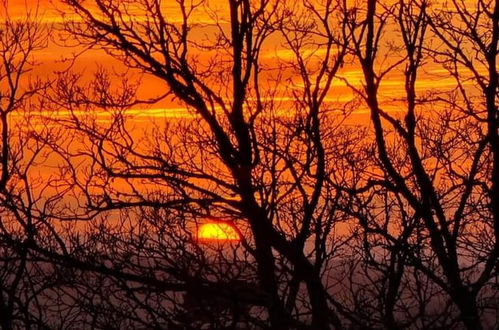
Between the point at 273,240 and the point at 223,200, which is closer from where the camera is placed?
the point at 273,240

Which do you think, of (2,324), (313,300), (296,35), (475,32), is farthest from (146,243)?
(2,324)

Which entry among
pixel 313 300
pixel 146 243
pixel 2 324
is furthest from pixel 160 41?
pixel 2 324

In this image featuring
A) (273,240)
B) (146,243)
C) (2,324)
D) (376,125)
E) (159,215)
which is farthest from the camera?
(2,324)

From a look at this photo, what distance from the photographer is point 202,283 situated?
11188 millimetres

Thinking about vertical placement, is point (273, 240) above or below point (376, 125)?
below

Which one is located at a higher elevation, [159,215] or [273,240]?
[159,215]

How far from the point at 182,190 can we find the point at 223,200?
140 centimetres

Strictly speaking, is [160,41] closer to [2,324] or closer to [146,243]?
[146,243]

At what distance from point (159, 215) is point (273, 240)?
5631mm

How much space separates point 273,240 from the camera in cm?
1262

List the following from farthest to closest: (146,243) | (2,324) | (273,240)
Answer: (2,324)
(146,243)
(273,240)

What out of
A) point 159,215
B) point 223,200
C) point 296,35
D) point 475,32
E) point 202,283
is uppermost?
point 296,35

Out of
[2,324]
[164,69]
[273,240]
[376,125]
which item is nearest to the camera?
[273,240]

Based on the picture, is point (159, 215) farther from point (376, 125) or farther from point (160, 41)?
point (376, 125)
